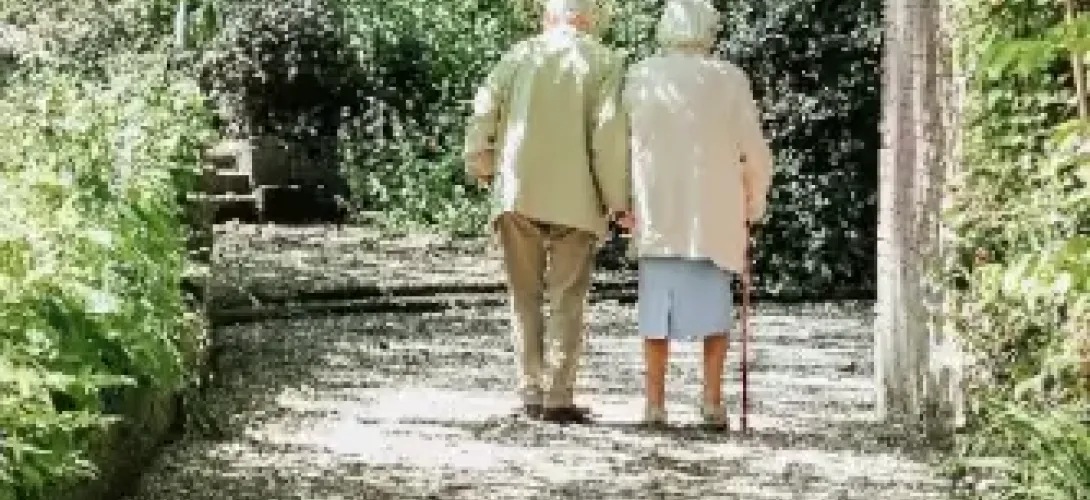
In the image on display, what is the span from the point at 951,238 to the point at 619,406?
7.43ft

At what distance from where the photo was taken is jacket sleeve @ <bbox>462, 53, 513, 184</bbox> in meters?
8.92

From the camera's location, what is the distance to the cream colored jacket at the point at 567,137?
8742 millimetres

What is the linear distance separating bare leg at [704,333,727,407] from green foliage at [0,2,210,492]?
2.11m

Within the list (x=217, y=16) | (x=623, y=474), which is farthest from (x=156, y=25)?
(x=623, y=474)

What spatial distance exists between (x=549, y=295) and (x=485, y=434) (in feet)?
2.40

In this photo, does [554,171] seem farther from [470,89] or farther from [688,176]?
[470,89]

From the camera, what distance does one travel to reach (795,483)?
7.50 meters

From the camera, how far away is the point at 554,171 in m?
8.76

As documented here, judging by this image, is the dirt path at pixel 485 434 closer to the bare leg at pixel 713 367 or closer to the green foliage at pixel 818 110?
the bare leg at pixel 713 367

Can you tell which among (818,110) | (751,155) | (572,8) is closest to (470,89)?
(818,110)

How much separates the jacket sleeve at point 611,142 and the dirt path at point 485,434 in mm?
959

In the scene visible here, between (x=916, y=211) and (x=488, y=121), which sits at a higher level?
(x=488, y=121)

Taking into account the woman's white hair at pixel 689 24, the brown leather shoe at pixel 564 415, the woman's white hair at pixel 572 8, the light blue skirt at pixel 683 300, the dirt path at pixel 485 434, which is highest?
the woman's white hair at pixel 572 8

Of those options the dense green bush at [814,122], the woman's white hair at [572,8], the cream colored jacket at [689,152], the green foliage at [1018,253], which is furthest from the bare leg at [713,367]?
the dense green bush at [814,122]
